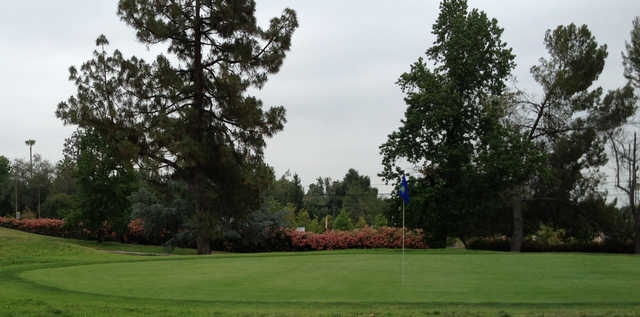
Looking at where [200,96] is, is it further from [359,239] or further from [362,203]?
[362,203]

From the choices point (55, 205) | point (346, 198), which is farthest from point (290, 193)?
point (55, 205)

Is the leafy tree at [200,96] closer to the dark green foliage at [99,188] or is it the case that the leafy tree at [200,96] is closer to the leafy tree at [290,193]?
the dark green foliage at [99,188]

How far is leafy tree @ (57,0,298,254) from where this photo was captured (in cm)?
3091

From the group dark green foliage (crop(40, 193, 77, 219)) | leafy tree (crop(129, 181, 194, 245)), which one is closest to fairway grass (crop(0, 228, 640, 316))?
leafy tree (crop(129, 181, 194, 245))

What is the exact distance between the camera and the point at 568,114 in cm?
3738

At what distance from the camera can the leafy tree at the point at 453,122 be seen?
31.1m

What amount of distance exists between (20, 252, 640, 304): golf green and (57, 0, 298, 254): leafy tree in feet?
54.9

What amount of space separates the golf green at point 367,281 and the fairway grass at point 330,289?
2cm

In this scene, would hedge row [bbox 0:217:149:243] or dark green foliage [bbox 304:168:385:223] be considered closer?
hedge row [bbox 0:217:149:243]

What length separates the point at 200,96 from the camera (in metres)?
31.6

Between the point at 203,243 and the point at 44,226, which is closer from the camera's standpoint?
the point at 203,243

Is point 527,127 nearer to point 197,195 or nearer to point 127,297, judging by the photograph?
point 197,195

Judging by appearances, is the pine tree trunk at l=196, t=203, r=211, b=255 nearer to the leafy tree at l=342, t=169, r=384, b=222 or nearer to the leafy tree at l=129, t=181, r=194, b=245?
the leafy tree at l=129, t=181, r=194, b=245

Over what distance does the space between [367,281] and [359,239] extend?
2538 centimetres
